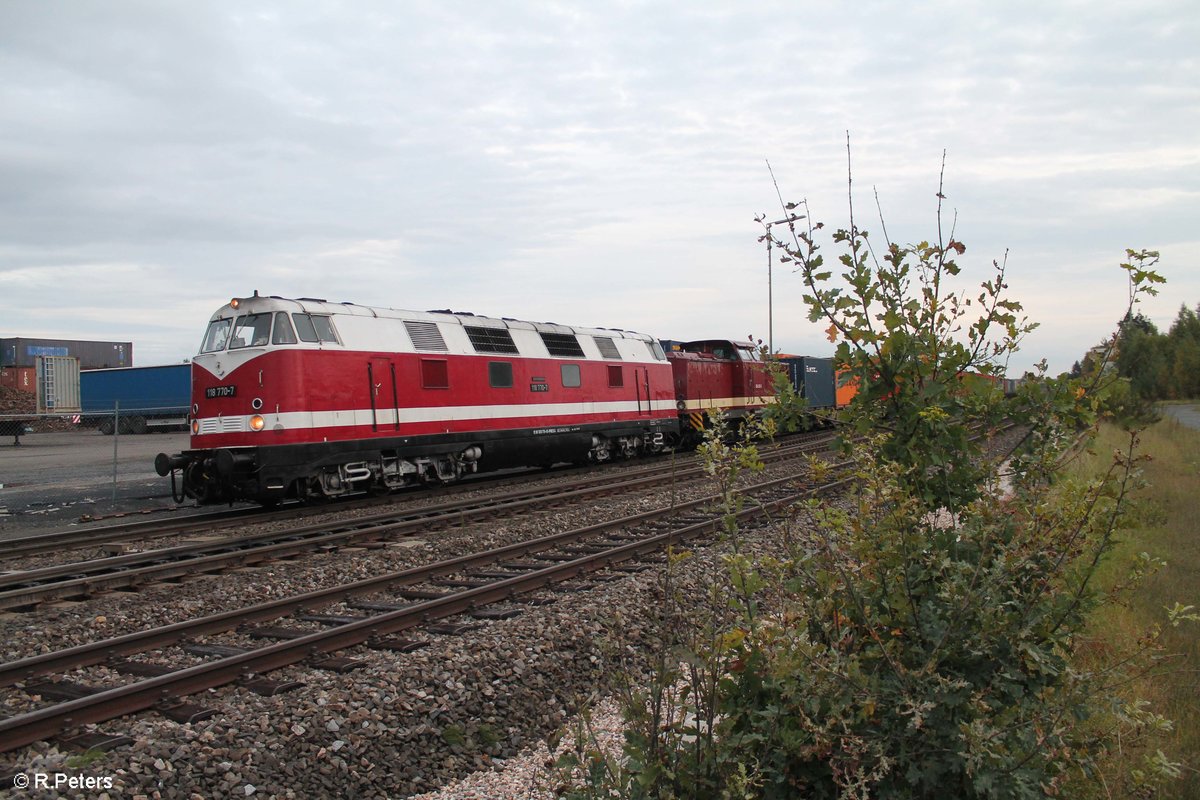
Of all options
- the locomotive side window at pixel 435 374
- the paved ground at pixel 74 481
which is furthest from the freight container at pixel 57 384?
the locomotive side window at pixel 435 374

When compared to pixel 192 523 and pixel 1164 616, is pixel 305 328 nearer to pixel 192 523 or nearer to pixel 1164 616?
pixel 192 523

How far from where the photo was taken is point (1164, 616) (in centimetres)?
829

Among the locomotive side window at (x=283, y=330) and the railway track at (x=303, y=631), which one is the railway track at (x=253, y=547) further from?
the locomotive side window at (x=283, y=330)

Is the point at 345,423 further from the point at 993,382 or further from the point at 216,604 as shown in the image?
the point at 993,382

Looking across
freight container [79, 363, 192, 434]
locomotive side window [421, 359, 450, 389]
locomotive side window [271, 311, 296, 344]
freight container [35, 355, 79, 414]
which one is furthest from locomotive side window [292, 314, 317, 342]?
freight container [35, 355, 79, 414]

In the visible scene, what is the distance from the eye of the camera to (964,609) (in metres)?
2.87

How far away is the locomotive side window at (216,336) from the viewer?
46.5 feet

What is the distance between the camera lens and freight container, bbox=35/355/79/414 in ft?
140

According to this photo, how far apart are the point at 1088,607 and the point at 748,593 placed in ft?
4.07

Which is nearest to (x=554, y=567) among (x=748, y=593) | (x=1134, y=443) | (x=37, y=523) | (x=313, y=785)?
(x=313, y=785)

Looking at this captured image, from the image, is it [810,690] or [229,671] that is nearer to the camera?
[810,690]

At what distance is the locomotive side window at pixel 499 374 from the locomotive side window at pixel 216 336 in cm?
513

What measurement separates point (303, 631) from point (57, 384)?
44762 mm

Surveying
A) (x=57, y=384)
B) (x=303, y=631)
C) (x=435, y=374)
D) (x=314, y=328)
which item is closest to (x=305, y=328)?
(x=314, y=328)
